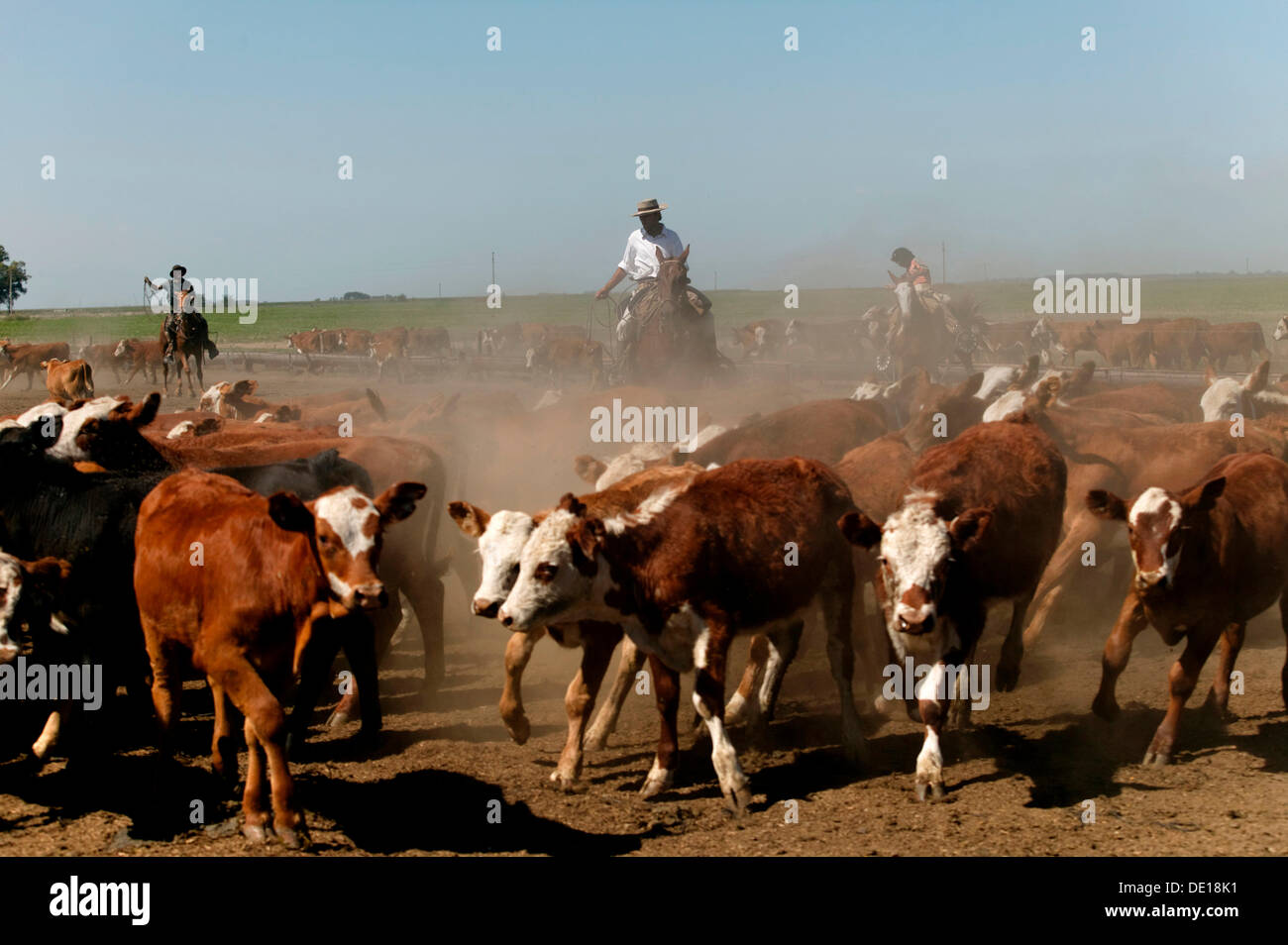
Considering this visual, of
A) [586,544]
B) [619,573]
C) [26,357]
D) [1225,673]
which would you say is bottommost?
[1225,673]

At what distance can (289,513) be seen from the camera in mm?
6141

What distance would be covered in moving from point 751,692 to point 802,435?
3.70 meters

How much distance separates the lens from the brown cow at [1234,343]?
37031mm

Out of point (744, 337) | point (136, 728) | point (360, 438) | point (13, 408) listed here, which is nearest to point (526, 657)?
point (136, 728)

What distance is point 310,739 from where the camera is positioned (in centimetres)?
790

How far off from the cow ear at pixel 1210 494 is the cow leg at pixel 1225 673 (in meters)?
1.07

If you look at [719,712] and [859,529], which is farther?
[859,529]

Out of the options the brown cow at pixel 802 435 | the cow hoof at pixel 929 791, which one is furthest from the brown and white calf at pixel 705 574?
the brown cow at pixel 802 435

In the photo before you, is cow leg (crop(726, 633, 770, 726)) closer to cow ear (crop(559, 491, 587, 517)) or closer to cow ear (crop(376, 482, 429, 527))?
cow ear (crop(559, 491, 587, 517))

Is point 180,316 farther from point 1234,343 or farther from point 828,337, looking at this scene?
point 1234,343

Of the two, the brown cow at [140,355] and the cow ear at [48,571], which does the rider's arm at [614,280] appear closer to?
the cow ear at [48,571]

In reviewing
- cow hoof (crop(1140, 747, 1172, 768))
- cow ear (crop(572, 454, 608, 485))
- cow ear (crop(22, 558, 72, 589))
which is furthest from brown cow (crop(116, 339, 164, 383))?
cow hoof (crop(1140, 747, 1172, 768))

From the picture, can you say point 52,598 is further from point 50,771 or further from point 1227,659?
point 1227,659

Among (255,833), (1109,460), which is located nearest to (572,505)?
(255,833)
